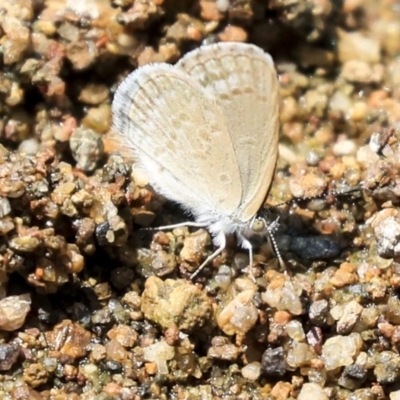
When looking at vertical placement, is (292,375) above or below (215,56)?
below

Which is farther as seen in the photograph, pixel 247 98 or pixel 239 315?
pixel 247 98

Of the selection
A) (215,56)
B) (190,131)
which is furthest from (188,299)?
(215,56)

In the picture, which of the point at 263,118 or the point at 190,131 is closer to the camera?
the point at 263,118

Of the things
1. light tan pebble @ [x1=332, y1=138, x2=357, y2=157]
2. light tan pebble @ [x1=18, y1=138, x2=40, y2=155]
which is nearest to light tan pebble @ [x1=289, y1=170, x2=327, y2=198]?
light tan pebble @ [x1=332, y1=138, x2=357, y2=157]

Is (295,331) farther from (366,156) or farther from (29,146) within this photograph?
(29,146)

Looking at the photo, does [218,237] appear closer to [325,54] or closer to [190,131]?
[190,131]

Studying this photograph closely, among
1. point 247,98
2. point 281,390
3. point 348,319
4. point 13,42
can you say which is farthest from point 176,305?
point 13,42
